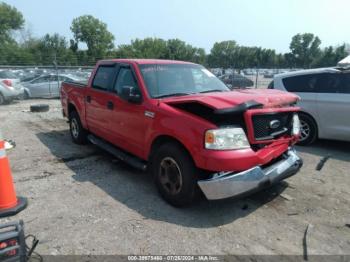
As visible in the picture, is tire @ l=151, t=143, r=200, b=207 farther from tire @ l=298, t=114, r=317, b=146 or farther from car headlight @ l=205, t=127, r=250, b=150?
tire @ l=298, t=114, r=317, b=146

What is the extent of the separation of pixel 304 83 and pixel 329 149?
1579 mm

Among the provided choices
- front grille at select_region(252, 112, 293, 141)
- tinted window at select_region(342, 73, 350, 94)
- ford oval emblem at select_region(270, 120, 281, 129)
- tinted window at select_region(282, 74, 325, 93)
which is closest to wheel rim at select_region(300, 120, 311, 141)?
tinted window at select_region(282, 74, 325, 93)

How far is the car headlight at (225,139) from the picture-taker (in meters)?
3.46

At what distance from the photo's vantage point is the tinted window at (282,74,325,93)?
23.0ft

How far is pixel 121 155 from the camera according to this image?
504 cm

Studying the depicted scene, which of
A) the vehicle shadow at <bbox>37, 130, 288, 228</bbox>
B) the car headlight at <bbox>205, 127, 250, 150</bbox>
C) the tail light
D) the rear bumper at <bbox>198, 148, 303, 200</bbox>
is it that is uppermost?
the car headlight at <bbox>205, 127, 250, 150</bbox>

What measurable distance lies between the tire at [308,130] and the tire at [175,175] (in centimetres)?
428

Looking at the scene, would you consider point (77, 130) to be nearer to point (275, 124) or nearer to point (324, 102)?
point (275, 124)

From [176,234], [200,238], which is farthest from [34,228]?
[200,238]

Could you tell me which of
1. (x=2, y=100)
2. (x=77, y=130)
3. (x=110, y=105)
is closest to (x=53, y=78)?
(x=2, y=100)

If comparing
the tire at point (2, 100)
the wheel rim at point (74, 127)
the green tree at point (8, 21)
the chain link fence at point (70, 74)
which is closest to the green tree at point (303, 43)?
the chain link fence at point (70, 74)

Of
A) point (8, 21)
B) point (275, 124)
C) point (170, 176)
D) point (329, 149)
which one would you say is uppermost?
point (8, 21)

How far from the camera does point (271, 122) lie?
3885 millimetres

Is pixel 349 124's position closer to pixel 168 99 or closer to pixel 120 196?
pixel 168 99
